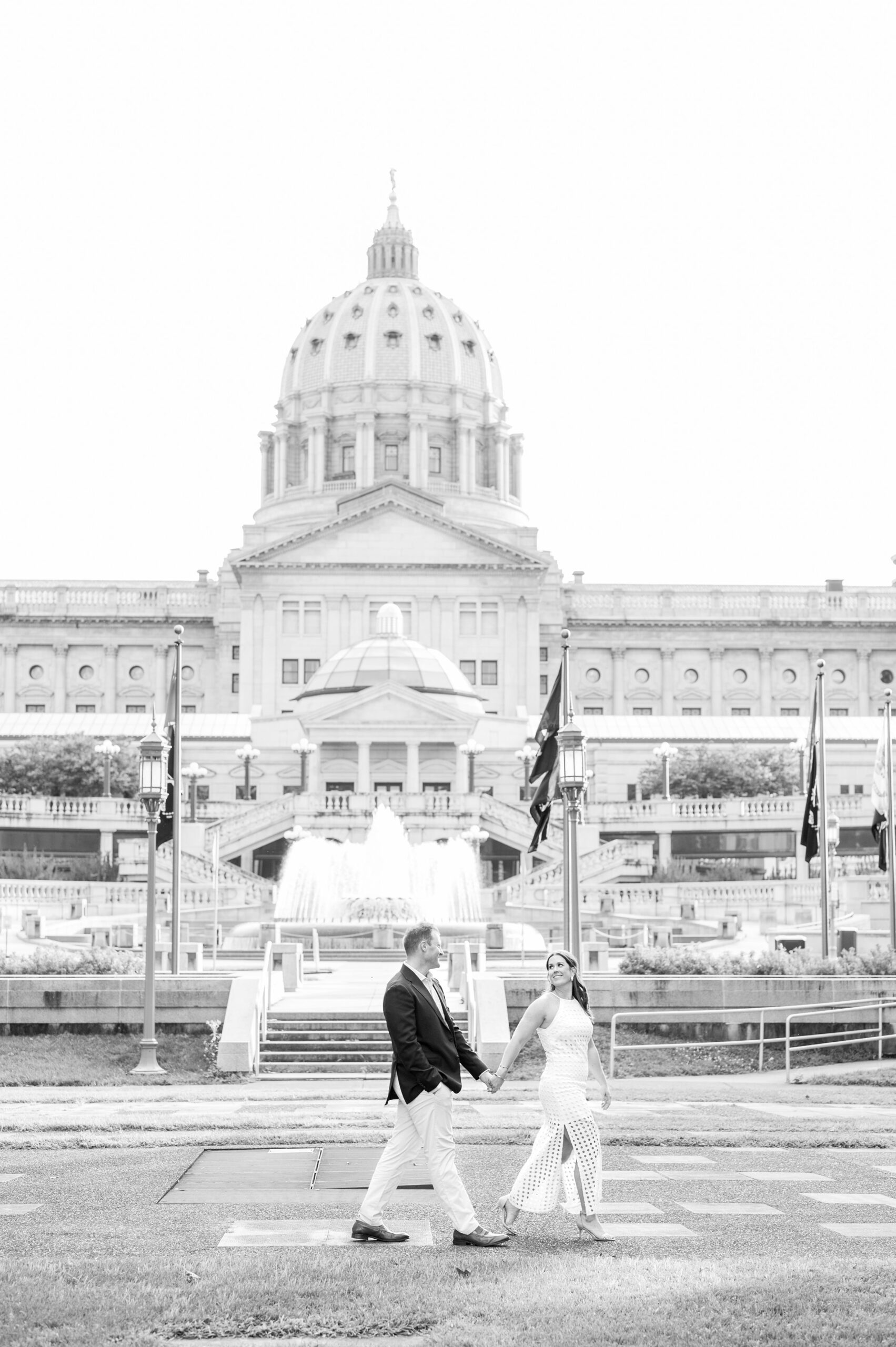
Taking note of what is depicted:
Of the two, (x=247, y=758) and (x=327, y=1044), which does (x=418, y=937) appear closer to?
(x=327, y=1044)

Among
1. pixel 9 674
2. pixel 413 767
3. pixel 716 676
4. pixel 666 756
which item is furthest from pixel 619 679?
pixel 666 756

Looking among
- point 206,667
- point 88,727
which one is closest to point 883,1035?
point 88,727

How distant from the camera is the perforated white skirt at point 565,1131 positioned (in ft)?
38.0

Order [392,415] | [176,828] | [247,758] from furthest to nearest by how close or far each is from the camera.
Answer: [392,415] → [247,758] → [176,828]

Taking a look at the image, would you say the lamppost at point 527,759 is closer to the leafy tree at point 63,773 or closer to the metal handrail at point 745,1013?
the leafy tree at point 63,773

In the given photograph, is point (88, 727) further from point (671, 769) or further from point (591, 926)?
point (591, 926)

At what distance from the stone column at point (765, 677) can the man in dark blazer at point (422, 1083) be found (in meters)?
113

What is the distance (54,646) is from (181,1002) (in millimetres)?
99496

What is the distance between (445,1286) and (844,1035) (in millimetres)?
18142

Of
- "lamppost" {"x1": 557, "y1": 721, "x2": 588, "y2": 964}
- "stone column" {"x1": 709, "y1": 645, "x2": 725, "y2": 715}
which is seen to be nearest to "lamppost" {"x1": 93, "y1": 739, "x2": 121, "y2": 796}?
"lamppost" {"x1": 557, "y1": 721, "x2": 588, "y2": 964}

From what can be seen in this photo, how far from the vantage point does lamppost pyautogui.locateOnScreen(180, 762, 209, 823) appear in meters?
77.6

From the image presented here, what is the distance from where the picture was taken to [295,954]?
31.6 metres

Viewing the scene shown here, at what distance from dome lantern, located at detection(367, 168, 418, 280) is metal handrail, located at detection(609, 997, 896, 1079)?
142m

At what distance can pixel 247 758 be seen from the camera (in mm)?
82750
